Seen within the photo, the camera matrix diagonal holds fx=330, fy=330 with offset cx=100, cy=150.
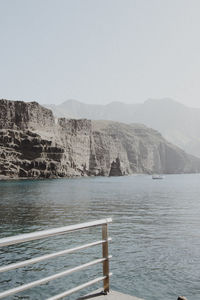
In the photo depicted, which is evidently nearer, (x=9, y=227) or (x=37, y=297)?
(x=37, y=297)

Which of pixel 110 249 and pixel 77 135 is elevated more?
pixel 77 135

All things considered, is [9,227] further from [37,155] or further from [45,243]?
[37,155]

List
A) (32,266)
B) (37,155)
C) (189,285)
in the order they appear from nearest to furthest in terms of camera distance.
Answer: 1. (189,285)
2. (32,266)
3. (37,155)

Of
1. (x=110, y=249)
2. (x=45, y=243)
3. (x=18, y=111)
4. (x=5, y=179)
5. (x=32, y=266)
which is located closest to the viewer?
(x=32, y=266)

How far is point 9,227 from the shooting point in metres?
27.1

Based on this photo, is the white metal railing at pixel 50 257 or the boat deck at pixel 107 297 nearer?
the white metal railing at pixel 50 257

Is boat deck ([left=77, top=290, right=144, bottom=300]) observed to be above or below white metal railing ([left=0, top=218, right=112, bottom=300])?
below

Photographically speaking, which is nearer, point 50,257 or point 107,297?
point 50,257

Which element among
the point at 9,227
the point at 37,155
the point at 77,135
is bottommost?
the point at 9,227

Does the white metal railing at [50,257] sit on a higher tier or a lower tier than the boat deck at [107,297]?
higher

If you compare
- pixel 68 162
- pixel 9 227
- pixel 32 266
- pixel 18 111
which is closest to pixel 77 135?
pixel 68 162

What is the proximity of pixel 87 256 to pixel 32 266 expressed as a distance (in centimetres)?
299

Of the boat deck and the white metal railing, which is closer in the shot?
the white metal railing

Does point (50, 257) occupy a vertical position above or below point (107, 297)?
above
